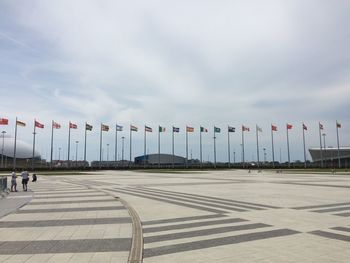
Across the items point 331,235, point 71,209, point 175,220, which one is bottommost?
point 331,235

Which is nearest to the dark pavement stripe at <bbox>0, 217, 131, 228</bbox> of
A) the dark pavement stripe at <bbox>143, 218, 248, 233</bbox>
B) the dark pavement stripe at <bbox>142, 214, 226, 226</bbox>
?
the dark pavement stripe at <bbox>142, 214, 226, 226</bbox>

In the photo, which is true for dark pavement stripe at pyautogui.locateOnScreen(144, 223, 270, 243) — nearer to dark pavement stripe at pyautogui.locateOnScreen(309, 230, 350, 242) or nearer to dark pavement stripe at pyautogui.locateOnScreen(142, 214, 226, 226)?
dark pavement stripe at pyautogui.locateOnScreen(309, 230, 350, 242)

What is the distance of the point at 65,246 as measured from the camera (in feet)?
28.9

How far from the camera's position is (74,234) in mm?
10266

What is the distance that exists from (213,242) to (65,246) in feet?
12.1

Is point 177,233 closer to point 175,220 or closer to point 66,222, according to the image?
point 175,220

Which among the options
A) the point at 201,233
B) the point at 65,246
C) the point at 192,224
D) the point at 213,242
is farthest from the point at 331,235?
the point at 65,246

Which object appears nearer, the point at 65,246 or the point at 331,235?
the point at 65,246

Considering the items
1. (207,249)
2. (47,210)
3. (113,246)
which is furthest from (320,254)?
(47,210)

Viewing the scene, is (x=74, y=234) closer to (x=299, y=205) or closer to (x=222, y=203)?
(x=222, y=203)

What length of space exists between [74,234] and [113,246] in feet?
6.79

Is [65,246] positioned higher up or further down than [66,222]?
further down

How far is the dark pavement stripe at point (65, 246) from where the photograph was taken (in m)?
8.34

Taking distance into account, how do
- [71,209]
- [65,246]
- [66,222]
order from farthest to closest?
1. [71,209]
2. [66,222]
3. [65,246]
